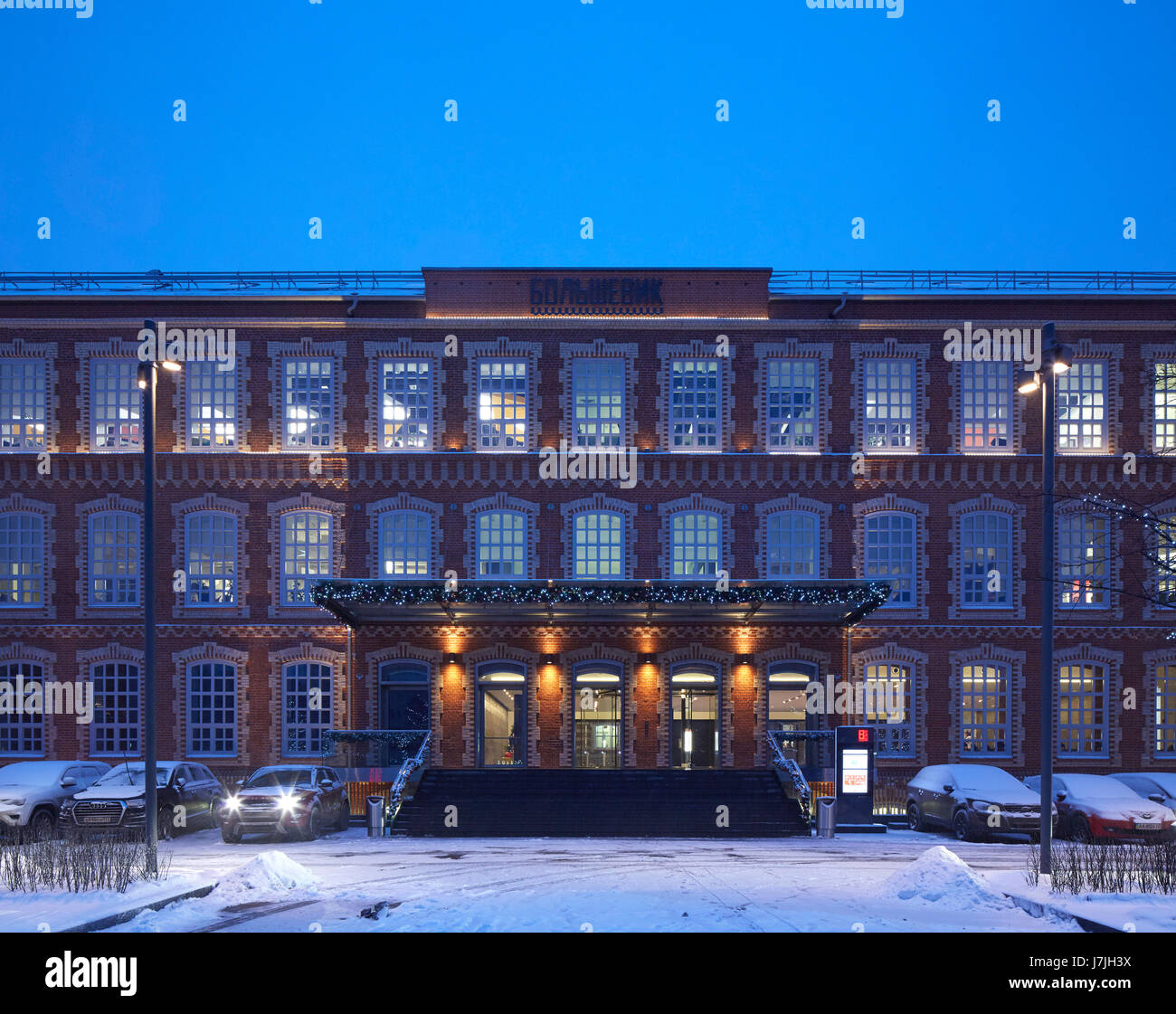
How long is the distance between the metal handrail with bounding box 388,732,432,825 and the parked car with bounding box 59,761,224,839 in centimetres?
407

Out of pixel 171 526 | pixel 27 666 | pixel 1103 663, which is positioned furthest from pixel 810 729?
pixel 27 666

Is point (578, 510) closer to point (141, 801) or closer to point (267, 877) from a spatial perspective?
point (141, 801)

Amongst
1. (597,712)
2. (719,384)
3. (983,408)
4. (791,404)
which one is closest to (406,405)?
(719,384)

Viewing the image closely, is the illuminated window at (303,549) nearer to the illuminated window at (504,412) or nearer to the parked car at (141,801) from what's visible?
the illuminated window at (504,412)

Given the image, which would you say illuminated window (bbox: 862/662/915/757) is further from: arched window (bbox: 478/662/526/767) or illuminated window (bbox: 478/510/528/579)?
illuminated window (bbox: 478/510/528/579)

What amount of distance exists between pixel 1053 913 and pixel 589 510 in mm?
18188

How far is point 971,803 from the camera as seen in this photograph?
22.9 metres

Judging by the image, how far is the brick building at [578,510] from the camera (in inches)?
1134

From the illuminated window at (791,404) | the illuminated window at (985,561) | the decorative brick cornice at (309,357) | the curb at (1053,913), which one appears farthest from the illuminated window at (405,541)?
the curb at (1053,913)

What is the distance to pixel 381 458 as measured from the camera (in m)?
29.1

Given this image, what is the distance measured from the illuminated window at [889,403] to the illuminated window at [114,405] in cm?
2204

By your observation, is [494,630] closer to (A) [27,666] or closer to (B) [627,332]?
(B) [627,332]
